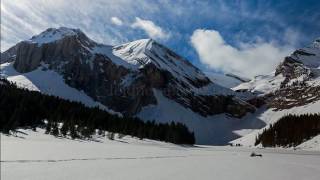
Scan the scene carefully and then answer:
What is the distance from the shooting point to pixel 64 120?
9025cm

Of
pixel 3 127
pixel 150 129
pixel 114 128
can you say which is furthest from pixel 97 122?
pixel 3 127

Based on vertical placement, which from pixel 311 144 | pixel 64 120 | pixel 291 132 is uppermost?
pixel 291 132

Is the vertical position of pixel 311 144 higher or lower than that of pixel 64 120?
higher

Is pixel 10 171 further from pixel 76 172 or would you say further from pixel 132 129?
pixel 132 129

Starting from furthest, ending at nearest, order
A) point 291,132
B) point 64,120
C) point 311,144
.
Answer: point 291,132, point 311,144, point 64,120

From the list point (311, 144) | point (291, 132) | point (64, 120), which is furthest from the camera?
point (291, 132)

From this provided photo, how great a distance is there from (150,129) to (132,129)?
30.6 ft

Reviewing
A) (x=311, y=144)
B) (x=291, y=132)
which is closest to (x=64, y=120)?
(x=311, y=144)

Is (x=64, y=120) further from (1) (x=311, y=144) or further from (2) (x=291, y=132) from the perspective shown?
(2) (x=291, y=132)

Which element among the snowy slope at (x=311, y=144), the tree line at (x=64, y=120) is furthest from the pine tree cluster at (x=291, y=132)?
the tree line at (x=64, y=120)

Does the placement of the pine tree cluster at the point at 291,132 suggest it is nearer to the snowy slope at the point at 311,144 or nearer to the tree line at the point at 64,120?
the snowy slope at the point at 311,144

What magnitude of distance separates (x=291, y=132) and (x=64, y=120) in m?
81.8

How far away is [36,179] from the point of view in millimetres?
16609

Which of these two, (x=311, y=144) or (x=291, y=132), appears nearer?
(x=311, y=144)
